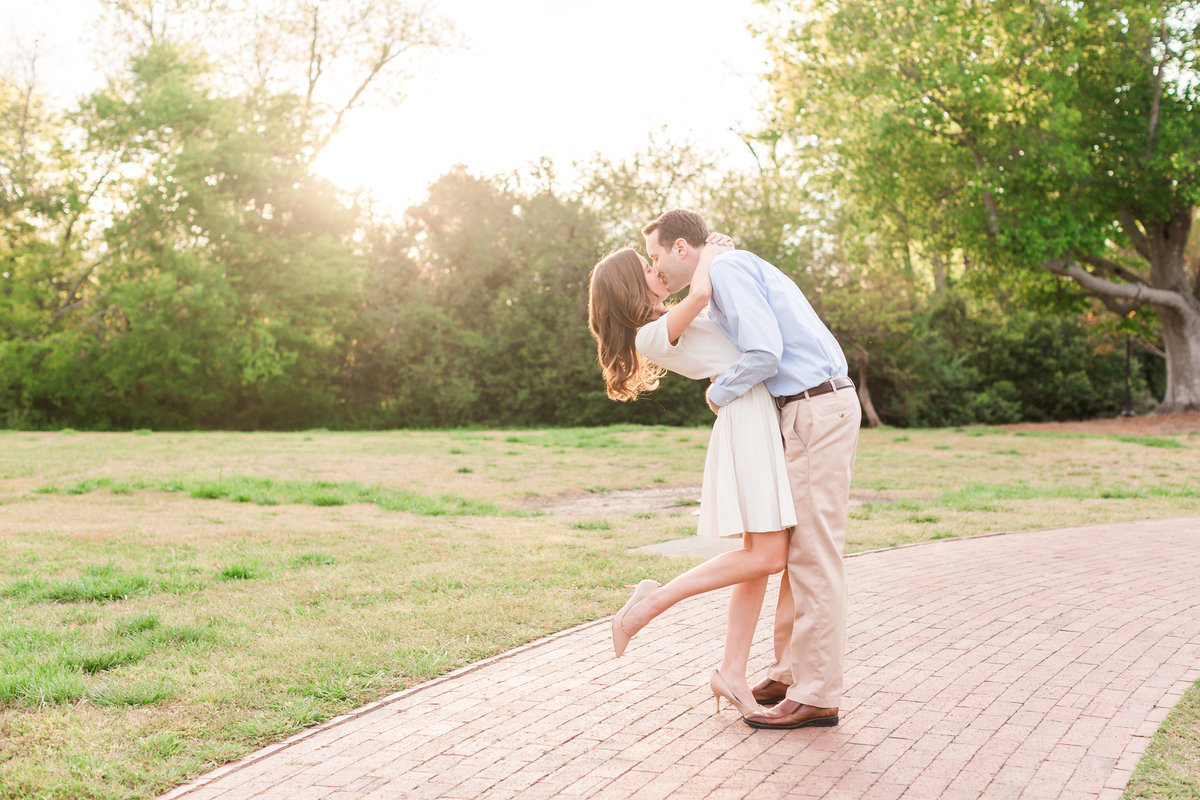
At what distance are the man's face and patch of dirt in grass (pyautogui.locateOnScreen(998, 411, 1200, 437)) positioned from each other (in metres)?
19.6

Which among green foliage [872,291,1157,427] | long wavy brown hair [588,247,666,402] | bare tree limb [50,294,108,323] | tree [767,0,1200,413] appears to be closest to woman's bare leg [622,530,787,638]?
long wavy brown hair [588,247,666,402]

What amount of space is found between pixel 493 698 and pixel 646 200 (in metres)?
27.6

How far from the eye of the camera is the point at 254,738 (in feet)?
12.6

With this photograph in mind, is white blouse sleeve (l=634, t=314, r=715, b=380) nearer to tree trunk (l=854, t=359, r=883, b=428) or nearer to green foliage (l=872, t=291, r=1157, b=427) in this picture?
tree trunk (l=854, t=359, r=883, b=428)

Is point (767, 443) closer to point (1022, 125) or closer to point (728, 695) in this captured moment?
point (728, 695)

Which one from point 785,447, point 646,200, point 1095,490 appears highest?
point 646,200

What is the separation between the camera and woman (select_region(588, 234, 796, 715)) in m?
3.86

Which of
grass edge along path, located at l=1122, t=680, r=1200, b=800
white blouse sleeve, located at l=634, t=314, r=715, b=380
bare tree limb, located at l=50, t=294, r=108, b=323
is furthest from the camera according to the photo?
bare tree limb, located at l=50, t=294, r=108, b=323

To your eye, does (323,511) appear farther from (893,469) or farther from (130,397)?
(130,397)

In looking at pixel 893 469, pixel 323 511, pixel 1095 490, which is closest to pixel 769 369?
pixel 323 511

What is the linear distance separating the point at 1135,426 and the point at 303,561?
21177 millimetres

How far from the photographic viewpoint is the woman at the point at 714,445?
3857mm

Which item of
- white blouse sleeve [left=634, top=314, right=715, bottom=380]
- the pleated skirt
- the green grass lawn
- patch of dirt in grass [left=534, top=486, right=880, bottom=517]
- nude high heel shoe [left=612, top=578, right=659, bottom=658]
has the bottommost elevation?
patch of dirt in grass [left=534, top=486, right=880, bottom=517]

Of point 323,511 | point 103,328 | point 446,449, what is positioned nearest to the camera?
point 323,511
